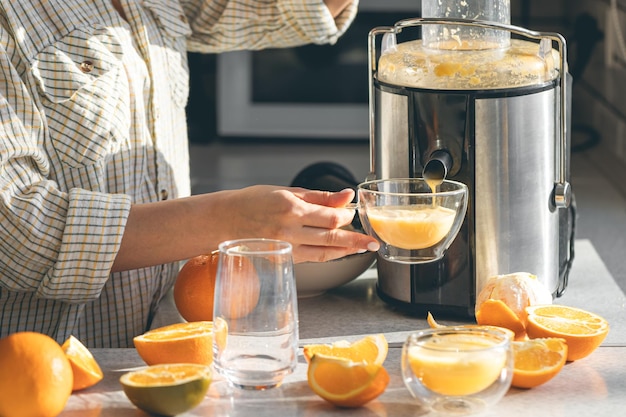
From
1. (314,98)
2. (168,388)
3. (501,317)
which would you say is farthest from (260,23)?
(314,98)

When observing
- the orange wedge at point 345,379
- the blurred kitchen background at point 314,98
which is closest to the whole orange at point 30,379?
the orange wedge at point 345,379

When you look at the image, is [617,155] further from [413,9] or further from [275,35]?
[275,35]

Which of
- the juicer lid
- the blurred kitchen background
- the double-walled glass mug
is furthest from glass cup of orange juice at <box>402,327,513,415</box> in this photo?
the blurred kitchen background

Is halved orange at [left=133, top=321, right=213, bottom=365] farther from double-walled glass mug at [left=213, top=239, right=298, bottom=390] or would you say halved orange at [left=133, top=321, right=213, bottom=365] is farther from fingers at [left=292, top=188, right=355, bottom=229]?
fingers at [left=292, top=188, right=355, bottom=229]

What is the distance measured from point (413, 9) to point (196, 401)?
8.65 feet

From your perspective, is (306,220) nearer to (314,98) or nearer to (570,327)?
(570,327)

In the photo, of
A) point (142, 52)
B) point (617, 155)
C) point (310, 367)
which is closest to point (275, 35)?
point (142, 52)

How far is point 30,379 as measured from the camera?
0.83 metres

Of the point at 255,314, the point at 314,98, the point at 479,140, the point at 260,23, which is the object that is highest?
the point at 260,23

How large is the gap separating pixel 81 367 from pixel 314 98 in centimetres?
259

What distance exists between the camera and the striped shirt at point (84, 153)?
1.08 metres

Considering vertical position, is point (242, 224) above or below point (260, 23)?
below

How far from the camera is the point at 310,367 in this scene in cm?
89

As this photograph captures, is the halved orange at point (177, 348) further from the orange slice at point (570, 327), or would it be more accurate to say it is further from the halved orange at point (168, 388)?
the orange slice at point (570, 327)
